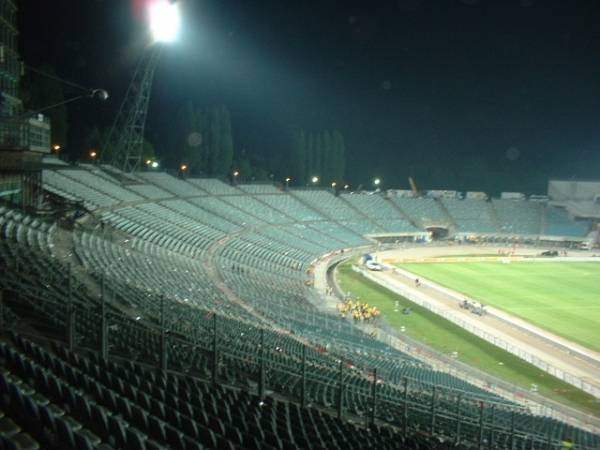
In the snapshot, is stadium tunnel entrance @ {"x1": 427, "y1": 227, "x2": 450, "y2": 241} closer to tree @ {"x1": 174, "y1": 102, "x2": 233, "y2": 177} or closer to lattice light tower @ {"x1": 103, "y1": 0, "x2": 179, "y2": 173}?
tree @ {"x1": 174, "y1": 102, "x2": 233, "y2": 177}

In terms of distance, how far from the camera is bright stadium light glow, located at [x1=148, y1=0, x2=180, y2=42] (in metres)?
39.2

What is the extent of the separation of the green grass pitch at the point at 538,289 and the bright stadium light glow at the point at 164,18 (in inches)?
1059

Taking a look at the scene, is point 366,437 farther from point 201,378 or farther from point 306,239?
point 306,239

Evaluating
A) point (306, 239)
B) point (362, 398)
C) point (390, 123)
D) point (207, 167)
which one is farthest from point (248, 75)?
point (362, 398)

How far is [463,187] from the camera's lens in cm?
8919

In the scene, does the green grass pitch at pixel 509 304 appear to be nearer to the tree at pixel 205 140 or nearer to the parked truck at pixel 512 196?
the tree at pixel 205 140

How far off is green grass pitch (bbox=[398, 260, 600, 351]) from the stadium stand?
38.5ft

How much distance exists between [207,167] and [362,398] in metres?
56.7

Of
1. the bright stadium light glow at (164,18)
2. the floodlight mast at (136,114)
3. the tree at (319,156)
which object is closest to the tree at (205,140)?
the tree at (319,156)

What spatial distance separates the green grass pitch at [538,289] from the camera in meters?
30.1

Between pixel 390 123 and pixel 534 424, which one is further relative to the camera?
pixel 390 123

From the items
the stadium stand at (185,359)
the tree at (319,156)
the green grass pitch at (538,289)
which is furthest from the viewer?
the tree at (319,156)

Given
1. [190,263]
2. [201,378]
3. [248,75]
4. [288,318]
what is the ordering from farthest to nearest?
[248,75] → [190,263] → [288,318] → [201,378]

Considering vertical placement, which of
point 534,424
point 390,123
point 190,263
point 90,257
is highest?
point 390,123
